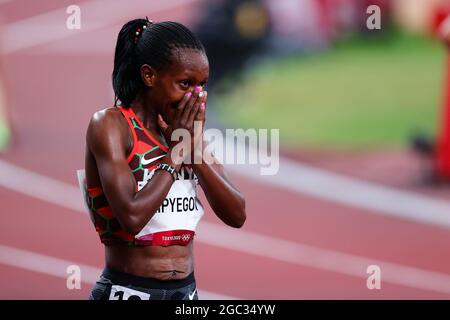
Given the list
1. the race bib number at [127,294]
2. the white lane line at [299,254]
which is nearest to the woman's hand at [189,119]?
the race bib number at [127,294]

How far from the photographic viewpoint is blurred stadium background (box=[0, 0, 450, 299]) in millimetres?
6262

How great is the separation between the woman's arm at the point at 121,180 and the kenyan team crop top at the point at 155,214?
0.06 m

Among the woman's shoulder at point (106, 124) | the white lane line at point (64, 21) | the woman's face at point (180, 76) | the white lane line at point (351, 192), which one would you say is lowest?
the woman's shoulder at point (106, 124)

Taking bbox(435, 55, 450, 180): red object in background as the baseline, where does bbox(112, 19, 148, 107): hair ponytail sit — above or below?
below

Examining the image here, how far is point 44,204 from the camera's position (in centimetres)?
766

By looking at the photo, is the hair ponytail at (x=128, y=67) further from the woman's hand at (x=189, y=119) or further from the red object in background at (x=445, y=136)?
the red object in background at (x=445, y=136)

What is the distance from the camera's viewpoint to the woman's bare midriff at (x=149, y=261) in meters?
2.71

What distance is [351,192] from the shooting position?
8.44 metres

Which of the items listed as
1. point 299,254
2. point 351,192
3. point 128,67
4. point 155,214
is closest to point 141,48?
point 128,67

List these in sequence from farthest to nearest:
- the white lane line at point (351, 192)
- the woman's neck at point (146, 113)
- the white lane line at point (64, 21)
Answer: the white lane line at point (64, 21) → the white lane line at point (351, 192) → the woman's neck at point (146, 113)

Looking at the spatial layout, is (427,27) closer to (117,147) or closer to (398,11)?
(398,11)

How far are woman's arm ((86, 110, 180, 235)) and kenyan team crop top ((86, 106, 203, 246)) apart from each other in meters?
0.06

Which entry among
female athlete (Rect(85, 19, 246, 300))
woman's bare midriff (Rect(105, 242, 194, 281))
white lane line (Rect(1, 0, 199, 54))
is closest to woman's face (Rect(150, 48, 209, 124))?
female athlete (Rect(85, 19, 246, 300))

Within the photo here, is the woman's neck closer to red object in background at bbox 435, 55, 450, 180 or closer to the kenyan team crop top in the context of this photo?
the kenyan team crop top
